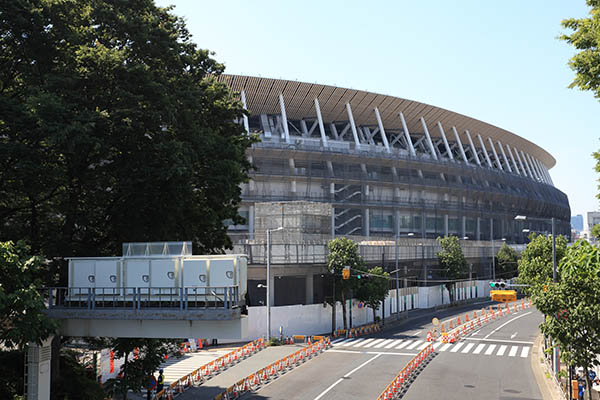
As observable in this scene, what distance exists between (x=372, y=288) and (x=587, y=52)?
3892 centimetres

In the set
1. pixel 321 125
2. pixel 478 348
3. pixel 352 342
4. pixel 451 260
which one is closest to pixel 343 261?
pixel 352 342

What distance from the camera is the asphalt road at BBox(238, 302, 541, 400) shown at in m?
33.2

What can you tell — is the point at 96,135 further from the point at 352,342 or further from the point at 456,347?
the point at 456,347

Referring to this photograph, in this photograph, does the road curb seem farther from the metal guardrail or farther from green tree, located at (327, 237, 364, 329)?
the metal guardrail

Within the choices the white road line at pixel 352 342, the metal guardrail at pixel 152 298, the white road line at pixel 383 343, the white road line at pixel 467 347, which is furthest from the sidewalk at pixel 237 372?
the white road line at pixel 467 347

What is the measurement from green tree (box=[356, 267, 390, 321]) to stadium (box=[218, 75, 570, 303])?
513 cm

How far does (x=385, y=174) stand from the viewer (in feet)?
324

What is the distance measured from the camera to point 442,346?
51.1 metres

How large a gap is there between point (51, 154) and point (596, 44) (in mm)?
25860

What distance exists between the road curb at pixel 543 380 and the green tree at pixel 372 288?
16983 mm

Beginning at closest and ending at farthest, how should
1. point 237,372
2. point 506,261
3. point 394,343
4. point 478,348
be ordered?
point 237,372
point 478,348
point 394,343
point 506,261

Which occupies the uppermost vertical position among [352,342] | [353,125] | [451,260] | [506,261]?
[353,125]

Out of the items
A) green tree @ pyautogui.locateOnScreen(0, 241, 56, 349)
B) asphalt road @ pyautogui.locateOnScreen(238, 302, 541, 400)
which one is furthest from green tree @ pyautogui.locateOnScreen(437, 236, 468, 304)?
green tree @ pyautogui.locateOnScreen(0, 241, 56, 349)

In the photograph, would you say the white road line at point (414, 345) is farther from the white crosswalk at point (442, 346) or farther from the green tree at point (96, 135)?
the green tree at point (96, 135)
